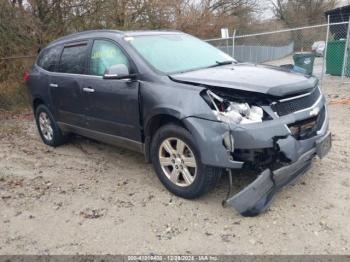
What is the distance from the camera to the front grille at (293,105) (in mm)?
3516

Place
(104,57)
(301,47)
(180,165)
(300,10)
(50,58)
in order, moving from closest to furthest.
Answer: (180,165) < (104,57) < (50,58) < (301,47) < (300,10)

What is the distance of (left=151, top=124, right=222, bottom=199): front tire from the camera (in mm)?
3682

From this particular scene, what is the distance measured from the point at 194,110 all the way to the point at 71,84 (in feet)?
7.64

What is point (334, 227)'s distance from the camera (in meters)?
3.28

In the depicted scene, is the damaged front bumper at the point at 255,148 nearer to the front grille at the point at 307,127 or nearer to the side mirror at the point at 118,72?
the front grille at the point at 307,127

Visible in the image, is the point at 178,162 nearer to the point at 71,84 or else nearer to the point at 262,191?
the point at 262,191

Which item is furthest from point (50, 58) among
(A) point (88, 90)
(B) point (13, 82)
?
(B) point (13, 82)

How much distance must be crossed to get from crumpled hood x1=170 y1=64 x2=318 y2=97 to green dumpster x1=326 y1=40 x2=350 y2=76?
328 inches

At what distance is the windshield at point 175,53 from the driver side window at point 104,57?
0.70 ft

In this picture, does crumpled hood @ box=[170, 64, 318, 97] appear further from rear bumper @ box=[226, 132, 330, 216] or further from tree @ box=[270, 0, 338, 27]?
tree @ box=[270, 0, 338, 27]

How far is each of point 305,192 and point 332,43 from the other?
9.21 metres

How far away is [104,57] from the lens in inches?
186

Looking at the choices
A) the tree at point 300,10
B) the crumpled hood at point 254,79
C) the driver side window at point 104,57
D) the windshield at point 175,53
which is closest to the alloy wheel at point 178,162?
the crumpled hood at point 254,79

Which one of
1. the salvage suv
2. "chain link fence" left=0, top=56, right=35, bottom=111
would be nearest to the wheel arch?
the salvage suv
